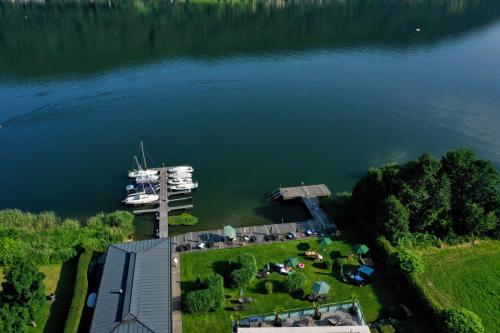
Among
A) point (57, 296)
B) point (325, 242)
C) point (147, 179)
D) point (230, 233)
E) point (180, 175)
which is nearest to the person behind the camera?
point (57, 296)

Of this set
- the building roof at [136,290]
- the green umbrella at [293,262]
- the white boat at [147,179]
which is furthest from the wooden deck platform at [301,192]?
the building roof at [136,290]

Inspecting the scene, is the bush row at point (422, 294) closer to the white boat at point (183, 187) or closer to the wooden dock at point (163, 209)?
the wooden dock at point (163, 209)

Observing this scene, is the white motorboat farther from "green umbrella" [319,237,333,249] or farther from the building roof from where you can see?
"green umbrella" [319,237,333,249]

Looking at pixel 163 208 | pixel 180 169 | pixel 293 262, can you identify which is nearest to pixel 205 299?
pixel 293 262

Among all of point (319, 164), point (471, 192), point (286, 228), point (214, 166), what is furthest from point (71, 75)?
point (471, 192)

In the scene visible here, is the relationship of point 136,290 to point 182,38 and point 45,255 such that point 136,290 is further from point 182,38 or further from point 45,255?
point 182,38

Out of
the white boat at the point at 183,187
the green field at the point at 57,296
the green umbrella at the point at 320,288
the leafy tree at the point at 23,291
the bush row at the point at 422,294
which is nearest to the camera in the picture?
the bush row at the point at 422,294
